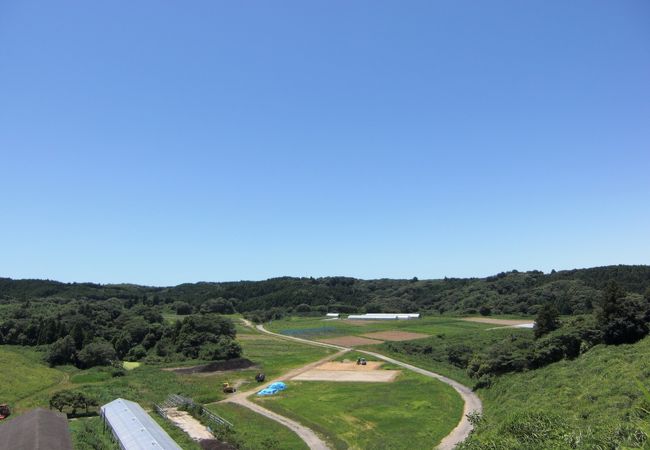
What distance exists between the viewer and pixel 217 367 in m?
68.6

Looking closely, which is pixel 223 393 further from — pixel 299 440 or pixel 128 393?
pixel 299 440

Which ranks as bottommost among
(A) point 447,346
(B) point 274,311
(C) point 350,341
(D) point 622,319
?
(C) point 350,341

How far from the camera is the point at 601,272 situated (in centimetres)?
15125

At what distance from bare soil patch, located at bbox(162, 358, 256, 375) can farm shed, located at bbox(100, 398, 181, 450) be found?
89.5ft

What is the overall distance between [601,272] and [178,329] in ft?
447

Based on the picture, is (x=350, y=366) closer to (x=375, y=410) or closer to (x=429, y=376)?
(x=429, y=376)

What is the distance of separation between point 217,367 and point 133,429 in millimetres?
36446

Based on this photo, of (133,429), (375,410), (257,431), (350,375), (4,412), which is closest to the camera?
(133,429)

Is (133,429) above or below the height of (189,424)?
above

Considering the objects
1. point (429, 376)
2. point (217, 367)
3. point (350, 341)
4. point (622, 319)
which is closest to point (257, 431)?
point (429, 376)

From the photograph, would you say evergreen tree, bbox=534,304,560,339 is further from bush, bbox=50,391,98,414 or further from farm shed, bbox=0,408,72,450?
farm shed, bbox=0,408,72,450

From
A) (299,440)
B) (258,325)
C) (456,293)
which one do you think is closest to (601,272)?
(456,293)

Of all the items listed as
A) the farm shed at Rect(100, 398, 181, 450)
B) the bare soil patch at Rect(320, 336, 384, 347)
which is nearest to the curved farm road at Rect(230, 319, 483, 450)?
the farm shed at Rect(100, 398, 181, 450)

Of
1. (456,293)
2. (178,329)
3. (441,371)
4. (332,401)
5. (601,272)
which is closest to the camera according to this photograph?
(332,401)
